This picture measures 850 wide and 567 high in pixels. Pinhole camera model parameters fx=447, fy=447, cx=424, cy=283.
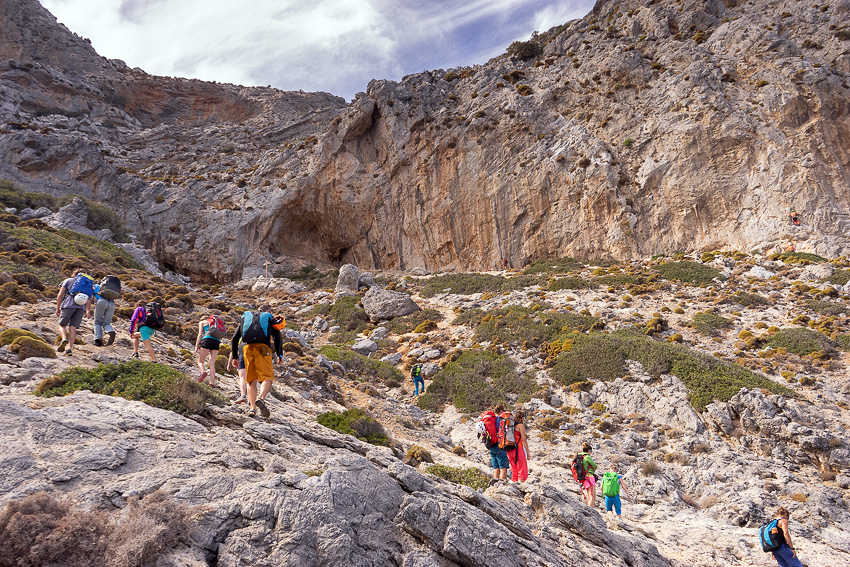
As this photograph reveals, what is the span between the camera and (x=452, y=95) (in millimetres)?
45906

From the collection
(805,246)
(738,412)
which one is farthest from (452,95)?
(738,412)

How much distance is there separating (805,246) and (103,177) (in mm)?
59197

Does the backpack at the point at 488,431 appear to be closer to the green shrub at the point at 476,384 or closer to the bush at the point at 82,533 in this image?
the bush at the point at 82,533

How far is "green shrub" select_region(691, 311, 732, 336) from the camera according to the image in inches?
764

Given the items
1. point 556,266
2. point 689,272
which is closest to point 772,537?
point 689,272

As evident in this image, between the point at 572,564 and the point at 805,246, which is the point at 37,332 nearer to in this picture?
the point at 572,564

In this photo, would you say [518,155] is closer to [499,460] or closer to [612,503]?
[612,503]

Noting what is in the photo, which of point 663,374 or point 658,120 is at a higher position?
point 658,120

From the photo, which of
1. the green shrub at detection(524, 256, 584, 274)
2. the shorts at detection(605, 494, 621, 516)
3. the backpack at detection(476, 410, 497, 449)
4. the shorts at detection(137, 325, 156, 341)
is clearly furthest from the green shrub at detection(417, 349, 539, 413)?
the green shrub at detection(524, 256, 584, 274)

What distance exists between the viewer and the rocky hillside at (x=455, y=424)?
4.37 m

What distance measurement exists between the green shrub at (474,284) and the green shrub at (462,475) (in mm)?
20618

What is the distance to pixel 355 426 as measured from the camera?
9.99 metres

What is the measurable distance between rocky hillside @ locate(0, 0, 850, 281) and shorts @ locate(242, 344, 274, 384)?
30.9 m

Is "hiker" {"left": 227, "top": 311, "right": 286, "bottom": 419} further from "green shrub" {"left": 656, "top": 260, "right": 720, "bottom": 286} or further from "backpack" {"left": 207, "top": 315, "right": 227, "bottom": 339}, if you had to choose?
"green shrub" {"left": 656, "top": 260, "right": 720, "bottom": 286}
